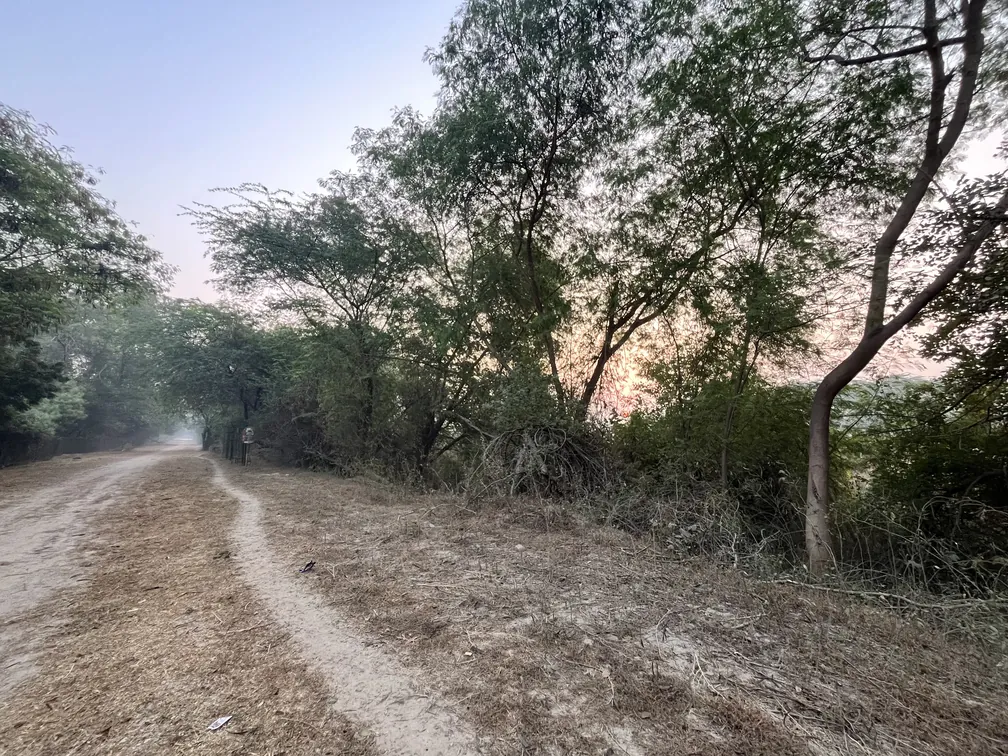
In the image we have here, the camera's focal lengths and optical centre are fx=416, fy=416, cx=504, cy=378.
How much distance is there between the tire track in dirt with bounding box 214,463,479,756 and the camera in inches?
67.8

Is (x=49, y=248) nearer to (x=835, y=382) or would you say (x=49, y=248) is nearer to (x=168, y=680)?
(x=168, y=680)

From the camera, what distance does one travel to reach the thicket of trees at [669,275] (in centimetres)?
451

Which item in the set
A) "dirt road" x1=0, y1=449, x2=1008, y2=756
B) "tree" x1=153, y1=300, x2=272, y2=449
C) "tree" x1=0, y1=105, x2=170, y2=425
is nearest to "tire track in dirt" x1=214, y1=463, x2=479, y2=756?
"dirt road" x1=0, y1=449, x2=1008, y2=756

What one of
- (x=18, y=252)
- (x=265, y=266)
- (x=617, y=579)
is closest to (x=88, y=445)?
(x=18, y=252)

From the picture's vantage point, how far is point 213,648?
2.41m

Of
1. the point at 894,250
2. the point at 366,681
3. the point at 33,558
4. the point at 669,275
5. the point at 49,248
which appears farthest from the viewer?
the point at 49,248

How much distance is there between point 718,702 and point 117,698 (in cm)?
281

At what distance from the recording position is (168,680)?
211 cm

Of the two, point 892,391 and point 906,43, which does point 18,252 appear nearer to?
point 906,43

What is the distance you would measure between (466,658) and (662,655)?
107 centimetres

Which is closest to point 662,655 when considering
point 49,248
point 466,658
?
point 466,658

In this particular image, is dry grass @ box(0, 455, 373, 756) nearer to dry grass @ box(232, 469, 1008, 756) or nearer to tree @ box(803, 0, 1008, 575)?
dry grass @ box(232, 469, 1008, 756)

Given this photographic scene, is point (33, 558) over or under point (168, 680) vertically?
under

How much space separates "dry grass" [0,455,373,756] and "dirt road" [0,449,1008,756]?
0.01 meters
